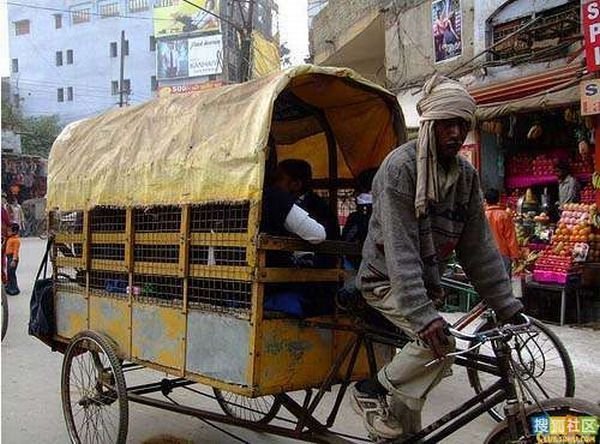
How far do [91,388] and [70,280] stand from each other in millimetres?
700

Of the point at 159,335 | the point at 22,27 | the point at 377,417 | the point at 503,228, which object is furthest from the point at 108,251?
the point at 22,27

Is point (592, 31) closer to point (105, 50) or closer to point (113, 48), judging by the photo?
point (113, 48)

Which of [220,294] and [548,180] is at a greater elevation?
[548,180]

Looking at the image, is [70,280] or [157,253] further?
[70,280]

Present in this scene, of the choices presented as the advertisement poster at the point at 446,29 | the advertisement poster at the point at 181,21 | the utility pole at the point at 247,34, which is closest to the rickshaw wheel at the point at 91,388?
the advertisement poster at the point at 446,29

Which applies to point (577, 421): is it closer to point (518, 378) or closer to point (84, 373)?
point (518, 378)

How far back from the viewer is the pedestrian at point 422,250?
2.46 m

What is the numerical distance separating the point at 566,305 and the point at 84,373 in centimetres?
563

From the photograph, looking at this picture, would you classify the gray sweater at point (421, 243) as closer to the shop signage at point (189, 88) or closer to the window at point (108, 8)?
the shop signage at point (189, 88)

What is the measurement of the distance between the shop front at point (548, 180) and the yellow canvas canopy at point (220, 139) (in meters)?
4.43

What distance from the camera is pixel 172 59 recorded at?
47.9m

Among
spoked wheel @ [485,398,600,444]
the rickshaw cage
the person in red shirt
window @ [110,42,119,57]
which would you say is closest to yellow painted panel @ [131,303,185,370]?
the rickshaw cage

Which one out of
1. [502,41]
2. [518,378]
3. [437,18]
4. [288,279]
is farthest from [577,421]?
[437,18]

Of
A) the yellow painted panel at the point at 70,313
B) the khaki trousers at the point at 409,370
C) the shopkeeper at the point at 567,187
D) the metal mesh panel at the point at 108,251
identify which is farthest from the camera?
the shopkeeper at the point at 567,187
